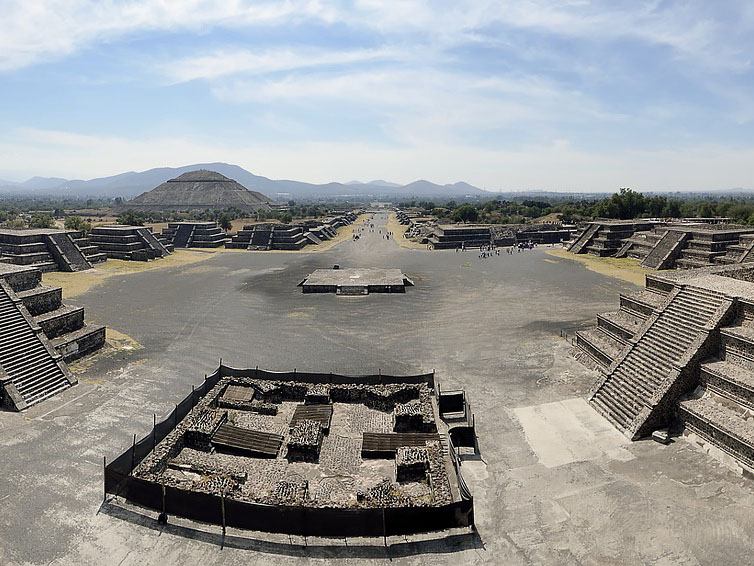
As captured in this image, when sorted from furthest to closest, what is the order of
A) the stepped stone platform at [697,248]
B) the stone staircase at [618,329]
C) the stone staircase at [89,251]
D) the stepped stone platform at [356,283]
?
the stone staircase at [89,251] < the stepped stone platform at [697,248] < the stepped stone platform at [356,283] < the stone staircase at [618,329]

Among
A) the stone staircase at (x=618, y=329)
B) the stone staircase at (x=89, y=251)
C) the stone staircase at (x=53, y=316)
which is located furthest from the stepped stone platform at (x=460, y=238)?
the stone staircase at (x=53, y=316)

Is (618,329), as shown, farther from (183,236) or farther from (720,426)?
(183,236)

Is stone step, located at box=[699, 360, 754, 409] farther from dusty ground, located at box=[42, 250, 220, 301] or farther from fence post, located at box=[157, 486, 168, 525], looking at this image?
dusty ground, located at box=[42, 250, 220, 301]

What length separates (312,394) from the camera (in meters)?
22.4

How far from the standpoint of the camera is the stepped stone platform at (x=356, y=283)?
159 ft

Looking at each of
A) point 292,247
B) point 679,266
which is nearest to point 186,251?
point 292,247

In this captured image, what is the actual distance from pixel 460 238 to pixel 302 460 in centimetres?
7613

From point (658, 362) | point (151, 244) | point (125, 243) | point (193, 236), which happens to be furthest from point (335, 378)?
point (193, 236)

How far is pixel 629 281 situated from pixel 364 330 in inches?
1308

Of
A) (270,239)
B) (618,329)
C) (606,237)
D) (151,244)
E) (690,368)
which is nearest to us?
(690,368)

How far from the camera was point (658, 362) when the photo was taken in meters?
21.0

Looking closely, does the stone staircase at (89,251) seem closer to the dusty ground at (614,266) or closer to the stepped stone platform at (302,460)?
the stepped stone platform at (302,460)

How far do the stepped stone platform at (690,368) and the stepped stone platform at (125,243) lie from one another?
64.3 metres

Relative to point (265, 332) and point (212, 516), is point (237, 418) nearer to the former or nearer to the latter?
point (212, 516)
